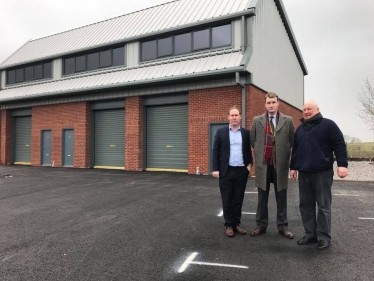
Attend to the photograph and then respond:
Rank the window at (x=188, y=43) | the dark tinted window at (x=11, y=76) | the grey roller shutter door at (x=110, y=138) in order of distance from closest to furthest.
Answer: the window at (x=188, y=43) → the grey roller shutter door at (x=110, y=138) → the dark tinted window at (x=11, y=76)

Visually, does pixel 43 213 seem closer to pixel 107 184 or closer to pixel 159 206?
pixel 159 206

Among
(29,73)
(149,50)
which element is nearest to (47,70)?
(29,73)

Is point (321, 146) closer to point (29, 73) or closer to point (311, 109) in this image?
point (311, 109)

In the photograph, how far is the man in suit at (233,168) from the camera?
452 centimetres

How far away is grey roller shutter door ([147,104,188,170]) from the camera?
13773mm

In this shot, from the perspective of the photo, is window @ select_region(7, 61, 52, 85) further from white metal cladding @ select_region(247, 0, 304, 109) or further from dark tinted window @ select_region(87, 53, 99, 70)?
white metal cladding @ select_region(247, 0, 304, 109)

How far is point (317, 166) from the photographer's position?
3.98 m

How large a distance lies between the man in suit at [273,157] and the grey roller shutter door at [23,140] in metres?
19.3

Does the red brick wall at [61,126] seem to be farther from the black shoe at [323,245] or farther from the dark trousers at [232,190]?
the black shoe at [323,245]

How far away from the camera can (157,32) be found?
14.1m

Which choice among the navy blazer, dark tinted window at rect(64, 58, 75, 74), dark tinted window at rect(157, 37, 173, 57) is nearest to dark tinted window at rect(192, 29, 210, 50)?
dark tinted window at rect(157, 37, 173, 57)

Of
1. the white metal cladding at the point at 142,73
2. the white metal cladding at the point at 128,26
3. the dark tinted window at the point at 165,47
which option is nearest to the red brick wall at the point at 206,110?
the white metal cladding at the point at 142,73

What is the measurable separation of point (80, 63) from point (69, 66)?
40.1 inches

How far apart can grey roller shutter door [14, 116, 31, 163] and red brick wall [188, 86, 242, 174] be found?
510 inches
